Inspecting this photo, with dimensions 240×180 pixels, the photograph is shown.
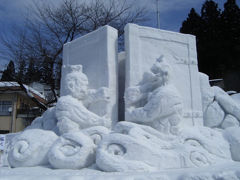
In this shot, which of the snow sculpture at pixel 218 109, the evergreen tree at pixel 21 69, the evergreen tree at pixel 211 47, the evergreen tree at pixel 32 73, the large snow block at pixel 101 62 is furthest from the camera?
the evergreen tree at pixel 211 47

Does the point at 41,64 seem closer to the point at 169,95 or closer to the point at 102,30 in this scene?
the point at 102,30

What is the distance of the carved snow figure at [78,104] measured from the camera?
3.97 metres

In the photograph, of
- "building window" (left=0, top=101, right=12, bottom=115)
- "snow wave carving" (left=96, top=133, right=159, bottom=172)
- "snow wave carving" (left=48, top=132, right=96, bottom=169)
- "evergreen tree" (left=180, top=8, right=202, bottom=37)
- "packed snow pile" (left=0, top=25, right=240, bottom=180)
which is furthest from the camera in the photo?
"building window" (left=0, top=101, right=12, bottom=115)

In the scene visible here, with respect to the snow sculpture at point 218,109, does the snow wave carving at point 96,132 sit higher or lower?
lower

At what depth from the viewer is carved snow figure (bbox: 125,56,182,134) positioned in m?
3.74

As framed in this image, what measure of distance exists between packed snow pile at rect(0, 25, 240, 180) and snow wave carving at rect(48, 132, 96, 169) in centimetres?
1

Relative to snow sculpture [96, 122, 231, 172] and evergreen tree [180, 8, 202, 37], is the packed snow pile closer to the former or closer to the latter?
snow sculpture [96, 122, 231, 172]

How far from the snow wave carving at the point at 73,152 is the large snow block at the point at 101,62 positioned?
0.87 meters

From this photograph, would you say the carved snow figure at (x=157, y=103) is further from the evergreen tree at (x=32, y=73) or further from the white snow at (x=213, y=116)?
the evergreen tree at (x=32, y=73)

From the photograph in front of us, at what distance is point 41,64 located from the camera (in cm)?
1119

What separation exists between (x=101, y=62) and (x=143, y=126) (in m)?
1.53

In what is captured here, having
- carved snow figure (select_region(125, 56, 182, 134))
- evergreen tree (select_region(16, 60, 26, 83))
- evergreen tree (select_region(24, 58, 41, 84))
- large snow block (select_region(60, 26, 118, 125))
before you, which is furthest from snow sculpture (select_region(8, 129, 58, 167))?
evergreen tree (select_region(24, 58, 41, 84))

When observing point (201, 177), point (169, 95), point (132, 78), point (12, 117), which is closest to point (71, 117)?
point (132, 78)

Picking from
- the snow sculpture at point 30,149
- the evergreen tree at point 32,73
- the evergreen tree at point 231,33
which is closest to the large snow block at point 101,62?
the snow sculpture at point 30,149
